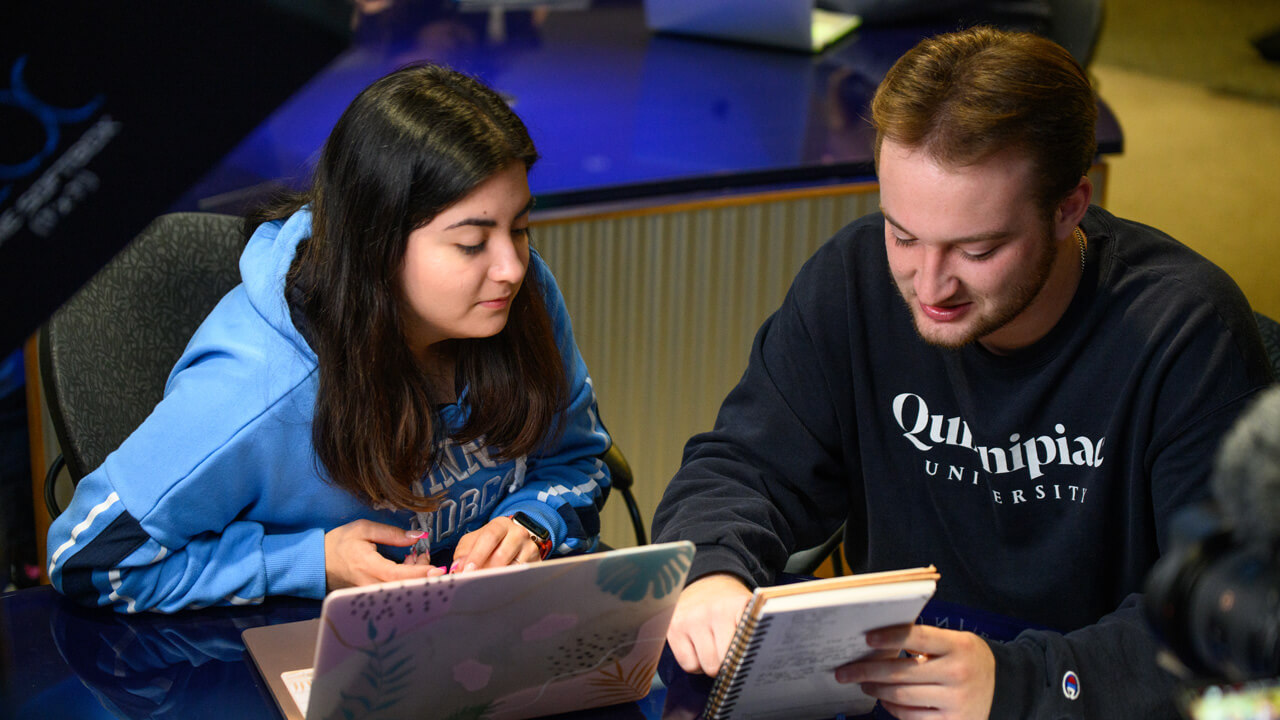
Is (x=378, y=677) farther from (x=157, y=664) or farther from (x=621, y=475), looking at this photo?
(x=621, y=475)

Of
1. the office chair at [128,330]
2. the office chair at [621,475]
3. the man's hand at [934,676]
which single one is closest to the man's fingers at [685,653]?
the man's hand at [934,676]

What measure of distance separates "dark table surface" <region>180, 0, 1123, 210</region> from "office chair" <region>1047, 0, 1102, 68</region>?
328mm

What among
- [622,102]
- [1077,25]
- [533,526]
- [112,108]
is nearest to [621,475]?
[533,526]

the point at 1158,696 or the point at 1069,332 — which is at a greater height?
the point at 1069,332

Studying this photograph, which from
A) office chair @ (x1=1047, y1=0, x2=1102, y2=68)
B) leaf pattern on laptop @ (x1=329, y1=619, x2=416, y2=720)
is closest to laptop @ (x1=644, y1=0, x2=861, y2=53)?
office chair @ (x1=1047, y1=0, x2=1102, y2=68)

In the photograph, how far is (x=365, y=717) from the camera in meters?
0.90

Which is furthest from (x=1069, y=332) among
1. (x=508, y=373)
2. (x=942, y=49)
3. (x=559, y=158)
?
(x=559, y=158)

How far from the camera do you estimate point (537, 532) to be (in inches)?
53.6

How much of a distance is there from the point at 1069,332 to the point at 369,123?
0.79 m

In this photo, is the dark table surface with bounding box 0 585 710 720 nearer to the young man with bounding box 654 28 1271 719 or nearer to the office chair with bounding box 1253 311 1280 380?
the young man with bounding box 654 28 1271 719

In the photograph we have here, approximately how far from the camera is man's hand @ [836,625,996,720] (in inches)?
37.6

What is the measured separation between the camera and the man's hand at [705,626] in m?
1.04

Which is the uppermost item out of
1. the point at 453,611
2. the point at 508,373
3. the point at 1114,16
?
the point at 453,611

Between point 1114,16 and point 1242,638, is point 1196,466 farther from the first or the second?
point 1114,16
